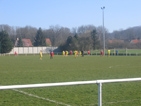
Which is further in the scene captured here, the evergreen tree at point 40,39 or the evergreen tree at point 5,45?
the evergreen tree at point 40,39

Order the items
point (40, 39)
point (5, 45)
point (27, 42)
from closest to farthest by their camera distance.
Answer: point (5, 45) → point (40, 39) → point (27, 42)

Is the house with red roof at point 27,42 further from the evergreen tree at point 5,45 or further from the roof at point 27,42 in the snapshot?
the evergreen tree at point 5,45

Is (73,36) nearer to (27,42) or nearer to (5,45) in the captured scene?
(5,45)

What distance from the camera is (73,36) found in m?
109

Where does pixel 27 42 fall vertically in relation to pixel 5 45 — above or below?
above

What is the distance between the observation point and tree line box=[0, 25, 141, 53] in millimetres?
102750

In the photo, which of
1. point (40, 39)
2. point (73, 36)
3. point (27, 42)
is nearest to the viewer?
point (73, 36)

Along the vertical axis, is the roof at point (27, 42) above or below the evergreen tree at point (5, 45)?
above

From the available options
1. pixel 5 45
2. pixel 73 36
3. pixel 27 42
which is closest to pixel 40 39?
pixel 27 42

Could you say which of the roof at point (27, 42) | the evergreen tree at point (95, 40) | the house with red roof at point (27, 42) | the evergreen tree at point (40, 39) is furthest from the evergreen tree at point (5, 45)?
the roof at point (27, 42)

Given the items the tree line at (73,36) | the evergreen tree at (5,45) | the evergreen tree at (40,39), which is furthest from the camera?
the evergreen tree at (40,39)

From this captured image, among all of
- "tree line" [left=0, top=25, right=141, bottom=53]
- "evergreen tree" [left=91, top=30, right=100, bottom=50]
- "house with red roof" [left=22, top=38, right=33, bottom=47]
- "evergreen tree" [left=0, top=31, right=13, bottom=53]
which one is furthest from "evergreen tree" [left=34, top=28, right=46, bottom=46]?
"evergreen tree" [left=0, top=31, right=13, bottom=53]

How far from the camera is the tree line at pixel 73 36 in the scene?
337ft

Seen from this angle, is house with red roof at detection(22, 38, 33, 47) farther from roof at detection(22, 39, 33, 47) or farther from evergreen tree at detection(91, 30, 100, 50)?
evergreen tree at detection(91, 30, 100, 50)
